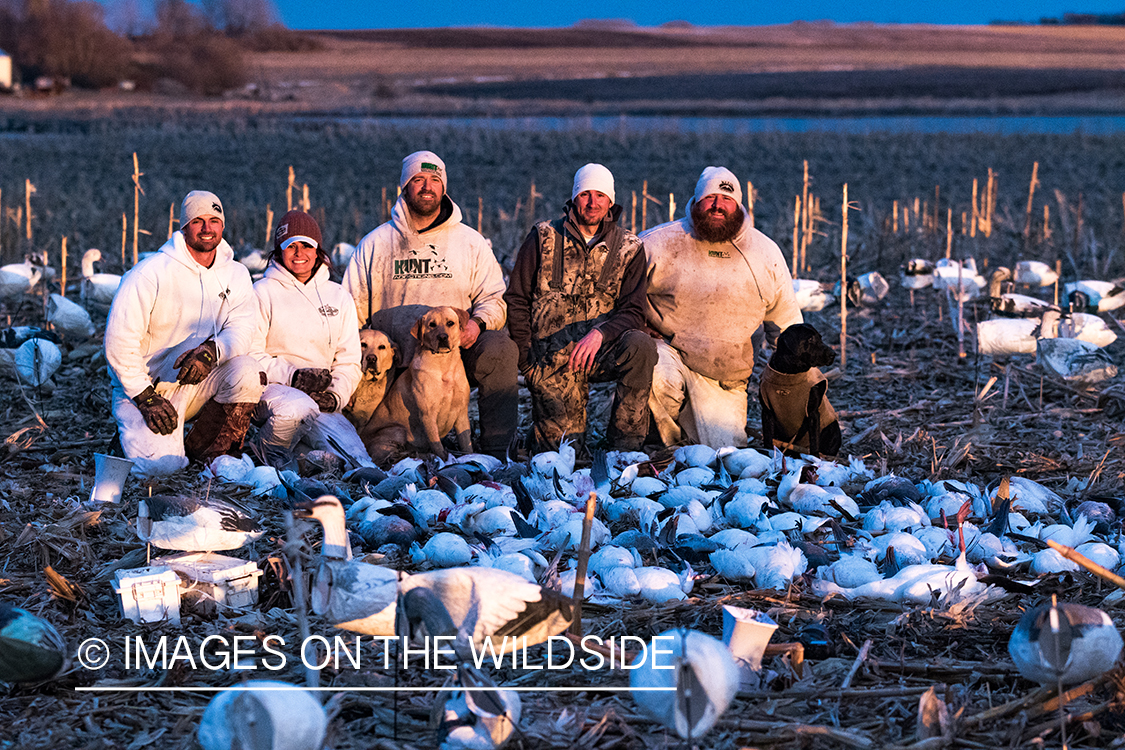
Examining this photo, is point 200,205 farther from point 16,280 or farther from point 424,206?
point 16,280

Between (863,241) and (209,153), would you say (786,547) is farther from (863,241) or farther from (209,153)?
(209,153)

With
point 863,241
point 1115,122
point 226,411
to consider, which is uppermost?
point 1115,122

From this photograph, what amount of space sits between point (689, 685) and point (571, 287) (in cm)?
410

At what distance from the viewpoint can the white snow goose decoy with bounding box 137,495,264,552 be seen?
12.6 feet

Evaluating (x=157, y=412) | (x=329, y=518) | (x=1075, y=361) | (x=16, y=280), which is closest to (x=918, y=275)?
(x=1075, y=361)

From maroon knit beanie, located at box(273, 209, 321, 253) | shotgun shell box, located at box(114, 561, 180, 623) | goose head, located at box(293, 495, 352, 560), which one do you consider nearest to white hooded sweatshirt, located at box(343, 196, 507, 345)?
maroon knit beanie, located at box(273, 209, 321, 253)

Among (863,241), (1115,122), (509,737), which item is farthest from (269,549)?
(1115,122)

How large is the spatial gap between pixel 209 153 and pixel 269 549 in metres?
21.3

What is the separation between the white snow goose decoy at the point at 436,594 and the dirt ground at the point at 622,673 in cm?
28

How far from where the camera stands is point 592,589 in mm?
3893

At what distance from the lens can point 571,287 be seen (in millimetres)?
6277

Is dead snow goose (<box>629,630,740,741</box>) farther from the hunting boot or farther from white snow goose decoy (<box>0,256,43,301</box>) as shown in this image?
white snow goose decoy (<box>0,256,43,301</box>)

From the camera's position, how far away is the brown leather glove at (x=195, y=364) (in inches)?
217

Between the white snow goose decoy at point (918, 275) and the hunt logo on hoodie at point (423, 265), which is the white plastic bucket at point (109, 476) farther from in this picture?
the white snow goose decoy at point (918, 275)
